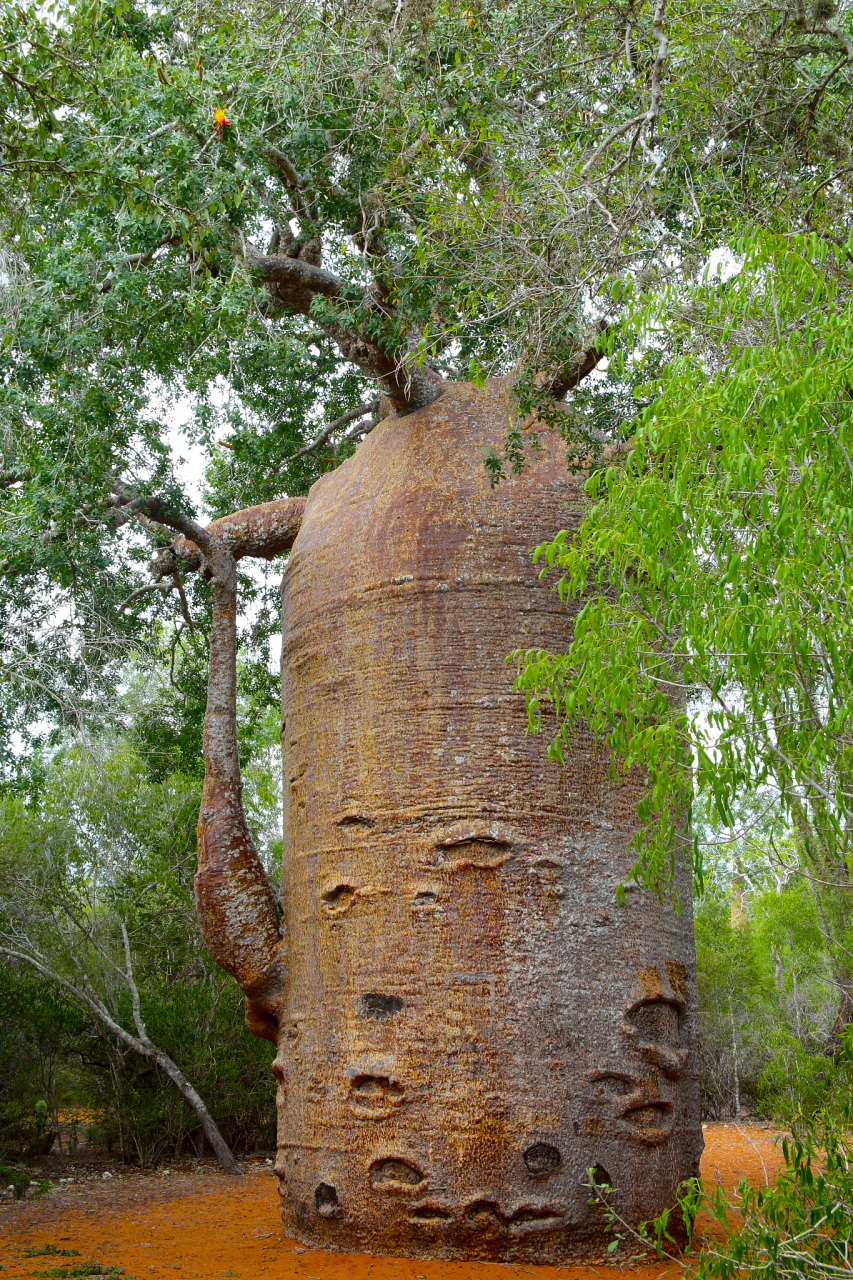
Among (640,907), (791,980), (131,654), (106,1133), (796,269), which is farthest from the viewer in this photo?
(791,980)

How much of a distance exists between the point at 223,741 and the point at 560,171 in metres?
3.46

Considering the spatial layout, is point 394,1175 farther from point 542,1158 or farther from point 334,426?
point 334,426

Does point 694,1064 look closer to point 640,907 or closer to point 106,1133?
point 640,907

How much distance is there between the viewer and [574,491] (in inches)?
213

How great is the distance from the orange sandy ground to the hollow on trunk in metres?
0.13

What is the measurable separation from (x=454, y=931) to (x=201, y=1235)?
101 inches

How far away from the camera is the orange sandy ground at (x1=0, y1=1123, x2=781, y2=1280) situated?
13.8 feet

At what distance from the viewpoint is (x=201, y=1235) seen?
5.57m

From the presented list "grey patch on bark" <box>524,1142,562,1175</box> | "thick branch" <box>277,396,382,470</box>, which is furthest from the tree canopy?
"grey patch on bark" <box>524,1142,562,1175</box>

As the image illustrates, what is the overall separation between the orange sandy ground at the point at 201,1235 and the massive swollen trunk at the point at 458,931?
5.2 inches

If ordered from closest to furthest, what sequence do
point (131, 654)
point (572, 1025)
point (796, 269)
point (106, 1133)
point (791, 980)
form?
point (796, 269), point (572, 1025), point (131, 654), point (106, 1133), point (791, 980)

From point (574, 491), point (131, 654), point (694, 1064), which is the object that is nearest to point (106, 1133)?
point (131, 654)

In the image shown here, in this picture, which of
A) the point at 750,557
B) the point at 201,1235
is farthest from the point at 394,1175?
the point at 750,557

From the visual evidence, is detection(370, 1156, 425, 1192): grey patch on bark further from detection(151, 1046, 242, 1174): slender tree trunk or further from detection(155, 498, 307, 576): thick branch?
detection(151, 1046, 242, 1174): slender tree trunk
